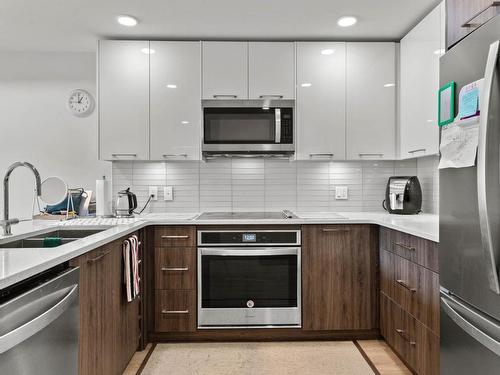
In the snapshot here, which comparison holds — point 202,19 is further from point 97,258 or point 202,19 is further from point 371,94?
point 97,258

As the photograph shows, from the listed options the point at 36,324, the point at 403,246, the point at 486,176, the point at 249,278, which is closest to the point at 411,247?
the point at 403,246

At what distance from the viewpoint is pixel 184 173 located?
324 cm

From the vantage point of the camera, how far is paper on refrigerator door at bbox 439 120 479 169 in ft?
4.10

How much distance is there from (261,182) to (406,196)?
1.20m

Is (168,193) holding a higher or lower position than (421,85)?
lower

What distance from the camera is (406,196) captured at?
2.85 metres

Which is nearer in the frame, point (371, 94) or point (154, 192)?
point (371, 94)

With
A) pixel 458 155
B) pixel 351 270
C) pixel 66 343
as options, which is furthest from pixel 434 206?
pixel 66 343

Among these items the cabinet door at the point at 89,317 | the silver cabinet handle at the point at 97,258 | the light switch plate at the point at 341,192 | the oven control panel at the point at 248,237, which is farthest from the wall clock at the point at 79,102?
the light switch plate at the point at 341,192

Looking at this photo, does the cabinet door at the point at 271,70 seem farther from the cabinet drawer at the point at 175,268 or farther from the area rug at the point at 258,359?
the area rug at the point at 258,359

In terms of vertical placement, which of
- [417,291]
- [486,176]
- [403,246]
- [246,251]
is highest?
[486,176]

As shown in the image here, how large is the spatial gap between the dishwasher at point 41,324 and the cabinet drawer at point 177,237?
46.4 inches

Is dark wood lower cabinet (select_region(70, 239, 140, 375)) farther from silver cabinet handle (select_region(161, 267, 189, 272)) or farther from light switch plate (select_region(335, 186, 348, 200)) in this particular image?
light switch plate (select_region(335, 186, 348, 200))

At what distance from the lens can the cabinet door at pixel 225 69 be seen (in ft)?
9.60
